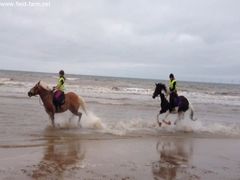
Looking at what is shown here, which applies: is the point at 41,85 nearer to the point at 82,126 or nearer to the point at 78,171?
the point at 82,126

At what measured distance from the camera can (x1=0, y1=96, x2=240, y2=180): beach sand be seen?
667 cm

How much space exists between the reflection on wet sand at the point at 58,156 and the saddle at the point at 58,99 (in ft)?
5.76

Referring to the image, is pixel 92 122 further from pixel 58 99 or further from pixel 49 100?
pixel 49 100

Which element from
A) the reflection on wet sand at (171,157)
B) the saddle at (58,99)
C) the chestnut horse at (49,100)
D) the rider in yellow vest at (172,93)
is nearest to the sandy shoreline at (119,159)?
the reflection on wet sand at (171,157)

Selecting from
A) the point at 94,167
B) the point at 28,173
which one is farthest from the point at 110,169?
the point at 28,173

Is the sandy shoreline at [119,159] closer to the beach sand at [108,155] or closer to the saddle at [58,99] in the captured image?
the beach sand at [108,155]

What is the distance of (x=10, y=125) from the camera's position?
39.7 feet

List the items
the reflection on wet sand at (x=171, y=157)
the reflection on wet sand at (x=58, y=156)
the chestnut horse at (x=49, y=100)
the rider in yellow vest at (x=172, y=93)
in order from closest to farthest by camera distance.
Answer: the reflection on wet sand at (x=58, y=156), the reflection on wet sand at (x=171, y=157), the chestnut horse at (x=49, y=100), the rider in yellow vest at (x=172, y=93)

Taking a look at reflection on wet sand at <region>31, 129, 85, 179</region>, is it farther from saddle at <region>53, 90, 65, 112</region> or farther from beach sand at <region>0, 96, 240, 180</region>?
saddle at <region>53, 90, 65, 112</region>

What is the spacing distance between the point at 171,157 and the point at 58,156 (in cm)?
269

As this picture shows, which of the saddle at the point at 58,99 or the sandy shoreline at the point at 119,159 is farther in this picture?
the saddle at the point at 58,99

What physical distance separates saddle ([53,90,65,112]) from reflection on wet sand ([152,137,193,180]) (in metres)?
3.98

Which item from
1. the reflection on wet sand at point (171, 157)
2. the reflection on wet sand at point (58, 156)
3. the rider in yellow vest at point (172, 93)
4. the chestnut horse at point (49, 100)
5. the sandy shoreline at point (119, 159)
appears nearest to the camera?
the reflection on wet sand at point (58, 156)

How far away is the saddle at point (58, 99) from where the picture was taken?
12.9 m
